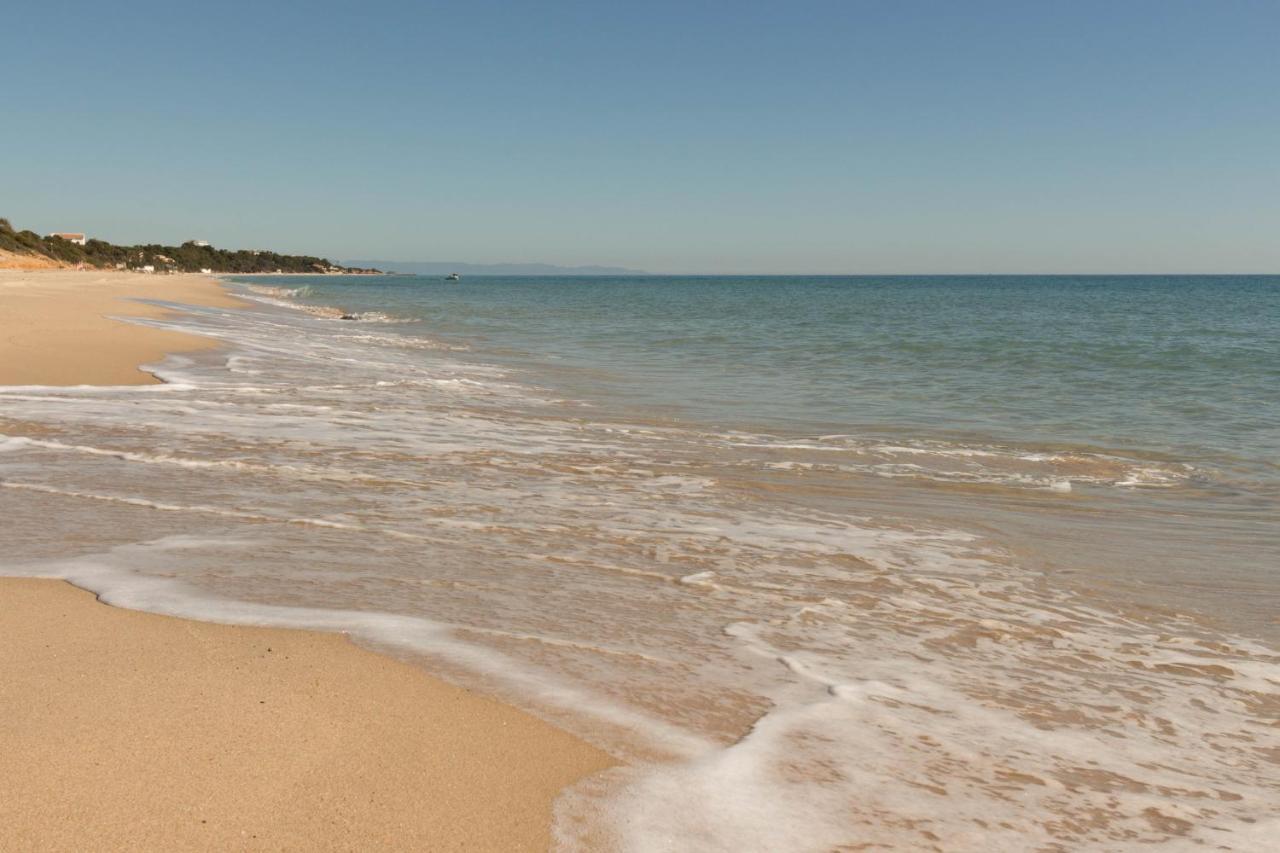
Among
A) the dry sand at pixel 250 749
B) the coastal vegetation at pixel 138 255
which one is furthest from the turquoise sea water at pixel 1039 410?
the coastal vegetation at pixel 138 255

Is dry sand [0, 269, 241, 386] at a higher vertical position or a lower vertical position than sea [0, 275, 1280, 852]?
higher

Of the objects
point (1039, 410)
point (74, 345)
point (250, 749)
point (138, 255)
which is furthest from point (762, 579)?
point (138, 255)

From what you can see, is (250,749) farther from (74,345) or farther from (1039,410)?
(74,345)

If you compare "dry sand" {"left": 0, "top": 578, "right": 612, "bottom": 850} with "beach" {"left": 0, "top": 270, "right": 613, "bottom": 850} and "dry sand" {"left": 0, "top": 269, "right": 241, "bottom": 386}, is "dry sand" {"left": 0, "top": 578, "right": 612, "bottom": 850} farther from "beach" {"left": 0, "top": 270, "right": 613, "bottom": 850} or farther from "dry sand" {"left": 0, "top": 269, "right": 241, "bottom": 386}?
"dry sand" {"left": 0, "top": 269, "right": 241, "bottom": 386}

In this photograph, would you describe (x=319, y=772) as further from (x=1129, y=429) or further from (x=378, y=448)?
(x=1129, y=429)

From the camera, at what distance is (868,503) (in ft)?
24.0

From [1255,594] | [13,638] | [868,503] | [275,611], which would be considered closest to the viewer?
[13,638]

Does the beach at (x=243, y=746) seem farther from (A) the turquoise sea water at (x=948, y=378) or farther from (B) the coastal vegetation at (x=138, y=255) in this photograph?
(B) the coastal vegetation at (x=138, y=255)

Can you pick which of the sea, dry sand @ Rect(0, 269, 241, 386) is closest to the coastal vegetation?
dry sand @ Rect(0, 269, 241, 386)

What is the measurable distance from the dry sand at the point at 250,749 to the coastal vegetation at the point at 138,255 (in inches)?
3047

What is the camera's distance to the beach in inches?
99.1

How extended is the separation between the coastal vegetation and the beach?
254 ft

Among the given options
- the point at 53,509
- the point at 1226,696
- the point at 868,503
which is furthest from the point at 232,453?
the point at 1226,696

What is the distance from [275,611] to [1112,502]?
21.3ft
